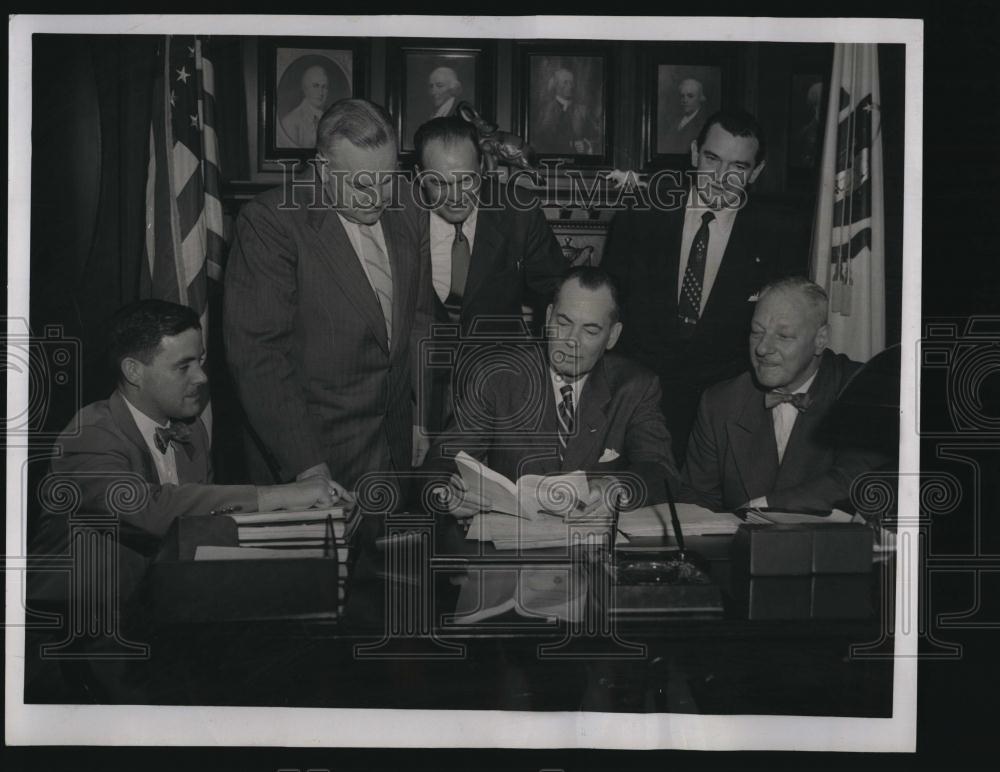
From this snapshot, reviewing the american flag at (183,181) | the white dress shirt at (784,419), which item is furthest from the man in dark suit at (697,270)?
the american flag at (183,181)

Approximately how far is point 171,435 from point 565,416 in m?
1.71

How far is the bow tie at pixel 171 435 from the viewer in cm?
458

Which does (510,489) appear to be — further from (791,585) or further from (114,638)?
(114,638)

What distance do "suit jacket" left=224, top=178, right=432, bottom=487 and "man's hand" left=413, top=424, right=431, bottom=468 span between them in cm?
3

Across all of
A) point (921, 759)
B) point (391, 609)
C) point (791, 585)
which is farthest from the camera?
point (921, 759)

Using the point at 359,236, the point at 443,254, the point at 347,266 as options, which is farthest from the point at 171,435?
the point at 443,254

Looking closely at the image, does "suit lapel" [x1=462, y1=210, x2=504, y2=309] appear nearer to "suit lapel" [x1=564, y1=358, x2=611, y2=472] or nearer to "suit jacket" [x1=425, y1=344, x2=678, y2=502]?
"suit jacket" [x1=425, y1=344, x2=678, y2=502]

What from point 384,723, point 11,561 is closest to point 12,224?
point 11,561

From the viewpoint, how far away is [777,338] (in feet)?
15.5

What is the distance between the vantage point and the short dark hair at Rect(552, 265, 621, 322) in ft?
15.4

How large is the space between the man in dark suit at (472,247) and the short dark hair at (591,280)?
0.03 m

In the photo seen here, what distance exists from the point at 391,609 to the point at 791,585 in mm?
1587

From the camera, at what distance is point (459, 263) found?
475cm

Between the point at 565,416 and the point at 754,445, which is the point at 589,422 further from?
the point at 754,445
